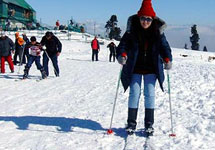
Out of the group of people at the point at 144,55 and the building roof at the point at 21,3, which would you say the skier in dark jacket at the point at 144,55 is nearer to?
the group of people at the point at 144,55

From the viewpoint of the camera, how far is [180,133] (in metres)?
4.52

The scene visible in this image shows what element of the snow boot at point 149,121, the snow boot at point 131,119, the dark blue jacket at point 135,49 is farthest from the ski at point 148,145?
the dark blue jacket at point 135,49

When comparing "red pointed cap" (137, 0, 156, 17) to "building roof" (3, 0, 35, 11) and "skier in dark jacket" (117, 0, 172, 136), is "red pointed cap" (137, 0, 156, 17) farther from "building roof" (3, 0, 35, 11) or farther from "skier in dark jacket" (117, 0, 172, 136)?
"building roof" (3, 0, 35, 11)

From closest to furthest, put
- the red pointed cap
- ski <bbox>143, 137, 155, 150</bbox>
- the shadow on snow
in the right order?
ski <bbox>143, 137, 155, 150</bbox>
the red pointed cap
the shadow on snow

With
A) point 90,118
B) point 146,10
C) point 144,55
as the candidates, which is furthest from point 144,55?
point 90,118

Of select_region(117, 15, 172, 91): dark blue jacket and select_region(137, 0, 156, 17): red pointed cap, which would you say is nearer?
select_region(137, 0, 156, 17): red pointed cap

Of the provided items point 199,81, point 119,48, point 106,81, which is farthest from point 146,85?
point 106,81

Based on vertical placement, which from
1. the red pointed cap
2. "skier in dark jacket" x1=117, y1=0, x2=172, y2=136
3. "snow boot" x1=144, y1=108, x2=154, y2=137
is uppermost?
the red pointed cap

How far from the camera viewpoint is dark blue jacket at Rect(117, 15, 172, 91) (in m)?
4.21

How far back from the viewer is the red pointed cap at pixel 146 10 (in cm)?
411

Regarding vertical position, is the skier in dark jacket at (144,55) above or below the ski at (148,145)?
above

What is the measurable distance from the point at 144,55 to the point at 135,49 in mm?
159

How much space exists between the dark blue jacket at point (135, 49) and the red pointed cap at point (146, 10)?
95 millimetres

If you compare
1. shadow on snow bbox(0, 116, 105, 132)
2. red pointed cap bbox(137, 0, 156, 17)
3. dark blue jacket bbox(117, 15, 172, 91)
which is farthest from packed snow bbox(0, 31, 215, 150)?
red pointed cap bbox(137, 0, 156, 17)
